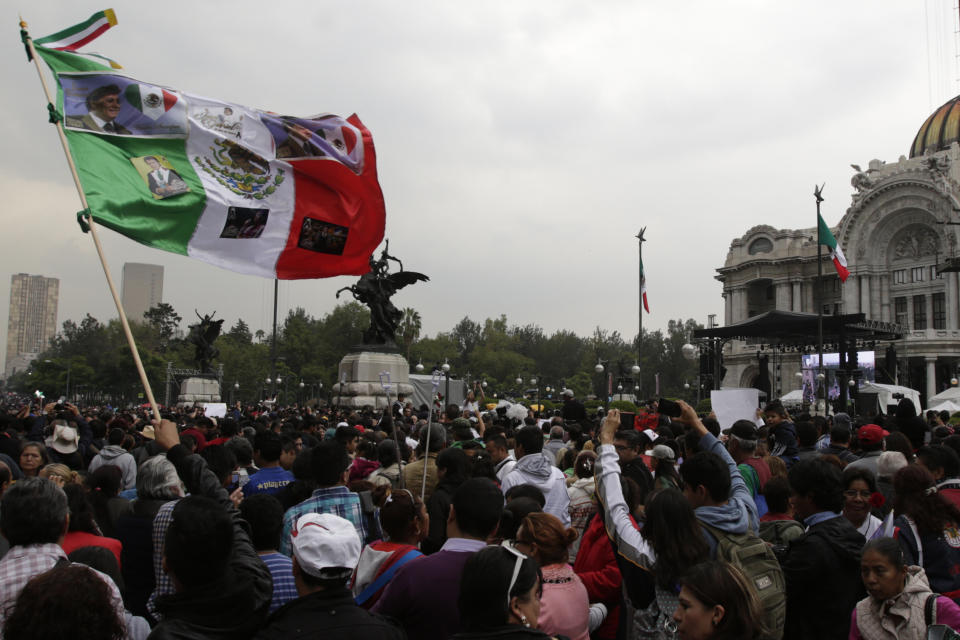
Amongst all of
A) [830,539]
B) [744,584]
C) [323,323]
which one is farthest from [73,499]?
[323,323]

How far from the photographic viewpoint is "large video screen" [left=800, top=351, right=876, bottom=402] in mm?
40234

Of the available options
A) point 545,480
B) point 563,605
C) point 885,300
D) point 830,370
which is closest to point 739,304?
point 885,300

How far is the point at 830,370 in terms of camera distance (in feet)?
142

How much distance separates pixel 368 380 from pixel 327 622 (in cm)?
2598

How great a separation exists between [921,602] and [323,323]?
98.4 m

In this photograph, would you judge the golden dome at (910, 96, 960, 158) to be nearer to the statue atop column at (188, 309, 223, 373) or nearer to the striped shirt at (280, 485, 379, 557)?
the statue atop column at (188, 309, 223, 373)

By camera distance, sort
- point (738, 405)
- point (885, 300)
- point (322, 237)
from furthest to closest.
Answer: point (885, 300) → point (738, 405) → point (322, 237)

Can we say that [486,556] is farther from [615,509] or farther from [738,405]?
[738,405]

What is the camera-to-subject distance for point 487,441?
7449 mm


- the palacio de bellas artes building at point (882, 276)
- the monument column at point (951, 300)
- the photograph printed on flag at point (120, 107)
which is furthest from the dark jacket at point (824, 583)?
the monument column at point (951, 300)

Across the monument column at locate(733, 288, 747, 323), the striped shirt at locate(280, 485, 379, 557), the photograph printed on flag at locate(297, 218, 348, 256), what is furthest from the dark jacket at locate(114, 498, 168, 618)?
the monument column at locate(733, 288, 747, 323)

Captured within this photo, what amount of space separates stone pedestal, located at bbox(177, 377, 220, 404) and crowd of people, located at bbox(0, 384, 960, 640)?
107ft

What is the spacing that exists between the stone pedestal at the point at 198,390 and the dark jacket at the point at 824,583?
35311 millimetres

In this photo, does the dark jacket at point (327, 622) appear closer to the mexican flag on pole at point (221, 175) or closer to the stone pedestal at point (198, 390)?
the mexican flag on pole at point (221, 175)
